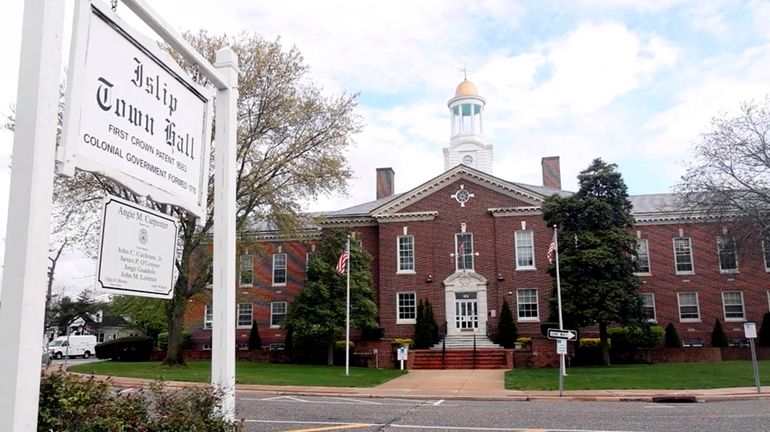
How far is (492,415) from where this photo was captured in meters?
13.4

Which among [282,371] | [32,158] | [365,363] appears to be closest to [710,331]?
[365,363]

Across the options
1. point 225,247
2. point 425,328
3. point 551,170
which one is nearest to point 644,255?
point 551,170

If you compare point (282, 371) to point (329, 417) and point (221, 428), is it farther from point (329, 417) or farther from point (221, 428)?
point (221, 428)

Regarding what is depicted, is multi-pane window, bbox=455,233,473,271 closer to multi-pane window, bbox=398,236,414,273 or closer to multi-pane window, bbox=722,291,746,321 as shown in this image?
multi-pane window, bbox=398,236,414,273

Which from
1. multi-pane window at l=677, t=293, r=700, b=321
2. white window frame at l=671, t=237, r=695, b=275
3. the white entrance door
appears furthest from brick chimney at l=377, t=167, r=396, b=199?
multi-pane window at l=677, t=293, r=700, b=321

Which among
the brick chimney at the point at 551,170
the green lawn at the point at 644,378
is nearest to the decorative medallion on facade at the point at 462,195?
the brick chimney at the point at 551,170

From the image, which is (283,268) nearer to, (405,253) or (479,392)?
(405,253)

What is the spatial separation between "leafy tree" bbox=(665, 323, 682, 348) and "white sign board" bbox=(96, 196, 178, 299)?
114 feet

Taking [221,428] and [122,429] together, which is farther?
[221,428]

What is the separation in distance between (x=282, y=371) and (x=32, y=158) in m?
24.4

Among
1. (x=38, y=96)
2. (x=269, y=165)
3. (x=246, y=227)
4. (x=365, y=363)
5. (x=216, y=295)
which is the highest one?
(x=269, y=165)

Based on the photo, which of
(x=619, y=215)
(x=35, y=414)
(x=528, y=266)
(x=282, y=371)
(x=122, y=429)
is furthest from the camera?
(x=528, y=266)

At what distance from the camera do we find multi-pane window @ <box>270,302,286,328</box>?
39688 mm

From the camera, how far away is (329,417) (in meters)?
12.8
